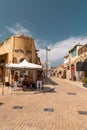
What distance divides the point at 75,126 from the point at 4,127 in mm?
2466

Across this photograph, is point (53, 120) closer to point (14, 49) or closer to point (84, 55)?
point (14, 49)

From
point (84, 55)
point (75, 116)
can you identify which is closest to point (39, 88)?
point (75, 116)

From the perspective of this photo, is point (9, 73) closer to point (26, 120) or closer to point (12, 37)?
point (12, 37)

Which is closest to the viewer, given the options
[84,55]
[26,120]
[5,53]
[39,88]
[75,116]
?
[26,120]

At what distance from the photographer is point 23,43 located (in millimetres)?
20719

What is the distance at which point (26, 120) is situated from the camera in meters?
6.00

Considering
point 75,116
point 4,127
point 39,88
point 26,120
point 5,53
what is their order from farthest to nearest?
point 5,53 → point 39,88 → point 75,116 → point 26,120 → point 4,127

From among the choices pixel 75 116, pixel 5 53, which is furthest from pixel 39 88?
pixel 75 116

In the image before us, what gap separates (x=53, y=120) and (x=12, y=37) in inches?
655

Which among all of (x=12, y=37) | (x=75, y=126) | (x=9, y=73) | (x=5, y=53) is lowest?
(x=75, y=126)

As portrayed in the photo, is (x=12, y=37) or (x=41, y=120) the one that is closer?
(x=41, y=120)

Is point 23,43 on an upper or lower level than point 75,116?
upper

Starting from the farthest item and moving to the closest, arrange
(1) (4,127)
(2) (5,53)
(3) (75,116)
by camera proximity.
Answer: (2) (5,53), (3) (75,116), (1) (4,127)

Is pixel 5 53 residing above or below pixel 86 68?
above
